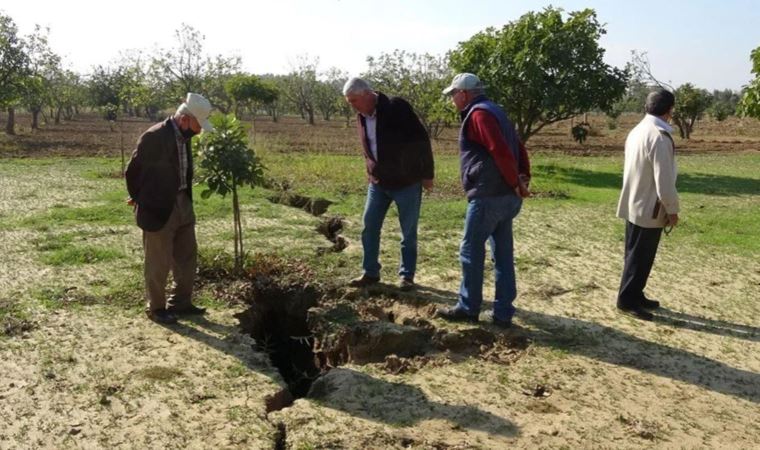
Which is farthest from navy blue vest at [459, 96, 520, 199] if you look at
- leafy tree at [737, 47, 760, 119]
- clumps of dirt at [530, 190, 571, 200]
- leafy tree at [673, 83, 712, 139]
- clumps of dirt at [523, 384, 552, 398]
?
leafy tree at [673, 83, 712, 139]

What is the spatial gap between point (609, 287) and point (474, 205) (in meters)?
2.23

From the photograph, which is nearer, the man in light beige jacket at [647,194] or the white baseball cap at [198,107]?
the white baseball cap at [198,107]

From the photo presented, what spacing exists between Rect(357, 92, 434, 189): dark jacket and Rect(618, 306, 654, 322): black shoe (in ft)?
6.88

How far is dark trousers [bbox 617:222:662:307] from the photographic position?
203 inches

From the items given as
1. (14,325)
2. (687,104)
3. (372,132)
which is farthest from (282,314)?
(687,104)

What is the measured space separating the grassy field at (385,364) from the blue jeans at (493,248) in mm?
247

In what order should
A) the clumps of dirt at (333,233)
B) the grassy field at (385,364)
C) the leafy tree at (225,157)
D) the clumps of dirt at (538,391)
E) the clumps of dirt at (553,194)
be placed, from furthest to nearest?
the clumps of dirt at (553,194) < the clumps of dirt at (333,233) < the leafy tree at (225,157) < the clumps of dirt at (538,391) < the grassy field at (385,364)

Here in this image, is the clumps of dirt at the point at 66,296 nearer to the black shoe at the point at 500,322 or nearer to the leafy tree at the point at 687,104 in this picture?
the black shoe at the point at 500,322

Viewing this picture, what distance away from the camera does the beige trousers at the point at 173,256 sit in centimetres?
476

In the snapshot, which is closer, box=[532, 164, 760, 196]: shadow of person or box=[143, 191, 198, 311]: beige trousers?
box=[143, 191, 198, 311]: beige trousers

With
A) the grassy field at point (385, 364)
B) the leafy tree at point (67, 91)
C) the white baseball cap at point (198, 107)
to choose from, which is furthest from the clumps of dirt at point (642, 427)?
the leafy tree at point (67, 91)

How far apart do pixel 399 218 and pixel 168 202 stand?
6.64ft

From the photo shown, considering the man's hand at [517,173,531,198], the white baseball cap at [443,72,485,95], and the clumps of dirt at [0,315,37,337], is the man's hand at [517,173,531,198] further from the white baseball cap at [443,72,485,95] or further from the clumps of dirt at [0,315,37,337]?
the clumps of dirt at [0,315,37,337]

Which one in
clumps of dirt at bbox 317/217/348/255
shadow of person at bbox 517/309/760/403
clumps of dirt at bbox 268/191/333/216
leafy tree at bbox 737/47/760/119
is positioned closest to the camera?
shadow of person at bbox 517/309/760/403
